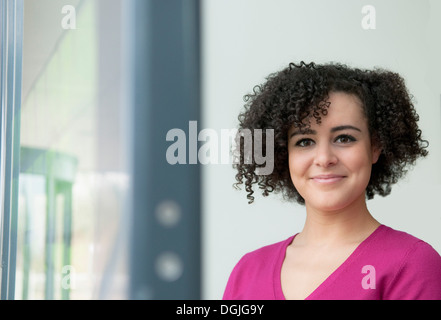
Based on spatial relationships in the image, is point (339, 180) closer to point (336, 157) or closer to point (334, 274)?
point (336, 157)

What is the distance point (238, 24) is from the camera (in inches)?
51.3

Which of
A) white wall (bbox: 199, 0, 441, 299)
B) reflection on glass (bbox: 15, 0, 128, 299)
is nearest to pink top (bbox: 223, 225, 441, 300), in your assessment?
white wall (bbox: 199, 0, 441, 299)

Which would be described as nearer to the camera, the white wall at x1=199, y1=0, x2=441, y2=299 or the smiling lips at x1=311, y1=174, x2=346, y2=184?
the smiling lips at x1=311, y1=174, x2=346, y2=184

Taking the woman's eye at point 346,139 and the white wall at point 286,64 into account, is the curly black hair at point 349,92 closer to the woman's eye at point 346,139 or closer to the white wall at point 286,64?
the woman's eye at point 346,139

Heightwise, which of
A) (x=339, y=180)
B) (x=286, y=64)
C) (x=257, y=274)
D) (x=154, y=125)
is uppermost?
(x=286, y=64)

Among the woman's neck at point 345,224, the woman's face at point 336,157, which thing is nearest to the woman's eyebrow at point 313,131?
the woman's face at point 336,157

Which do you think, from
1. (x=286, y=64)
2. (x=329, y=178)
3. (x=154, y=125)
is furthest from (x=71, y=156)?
(x=329, y=178)

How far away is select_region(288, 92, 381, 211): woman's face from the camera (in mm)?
909

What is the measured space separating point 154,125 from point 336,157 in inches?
18.7

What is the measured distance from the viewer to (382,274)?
0.86 meters

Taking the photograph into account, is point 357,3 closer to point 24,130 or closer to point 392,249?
point 392,249

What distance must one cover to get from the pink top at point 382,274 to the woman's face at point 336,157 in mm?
82

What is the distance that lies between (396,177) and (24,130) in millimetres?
775

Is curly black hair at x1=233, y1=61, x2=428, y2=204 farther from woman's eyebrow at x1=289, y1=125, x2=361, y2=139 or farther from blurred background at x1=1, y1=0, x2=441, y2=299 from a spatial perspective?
blurred background at x1=1, y1=0, x2=441, y2=299
